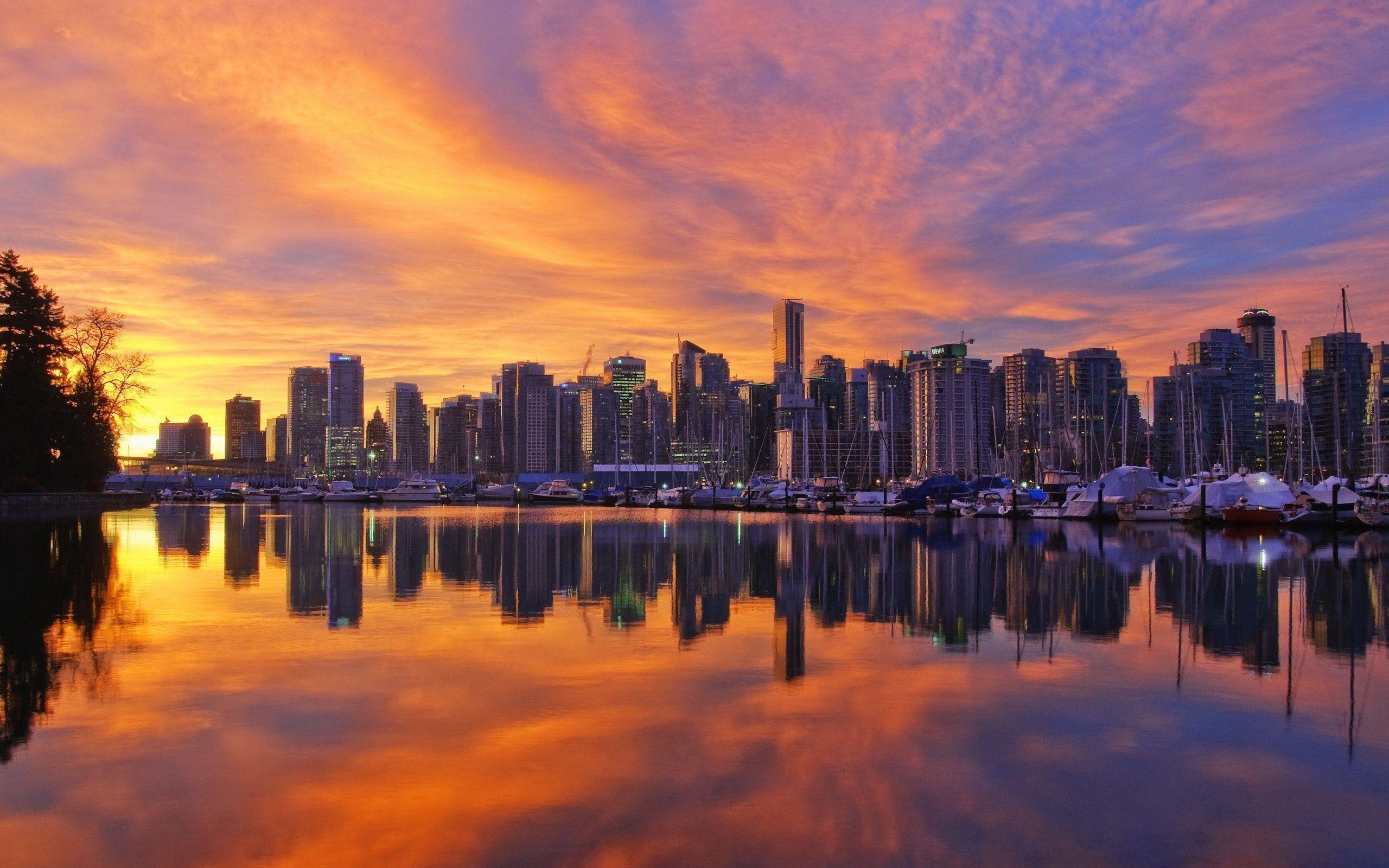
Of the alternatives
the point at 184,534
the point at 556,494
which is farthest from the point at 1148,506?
the point at 556,494

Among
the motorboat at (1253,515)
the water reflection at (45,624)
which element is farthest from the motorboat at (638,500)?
the water reflection at (45,624)

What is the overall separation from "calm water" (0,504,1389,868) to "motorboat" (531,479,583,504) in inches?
5023

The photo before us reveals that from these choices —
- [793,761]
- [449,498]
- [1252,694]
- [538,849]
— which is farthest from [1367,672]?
[449,498]

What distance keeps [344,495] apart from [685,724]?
159203 millimetres

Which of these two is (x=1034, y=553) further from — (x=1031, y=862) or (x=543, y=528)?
(x=1031, y=862)

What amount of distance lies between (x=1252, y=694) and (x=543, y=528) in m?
52.9

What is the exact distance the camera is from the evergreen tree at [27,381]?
66.4 m

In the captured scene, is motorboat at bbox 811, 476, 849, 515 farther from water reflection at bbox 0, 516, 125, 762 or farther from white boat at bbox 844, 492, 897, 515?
water reflection at bbox 0, 516, 125, 762

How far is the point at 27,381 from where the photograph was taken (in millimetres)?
66688

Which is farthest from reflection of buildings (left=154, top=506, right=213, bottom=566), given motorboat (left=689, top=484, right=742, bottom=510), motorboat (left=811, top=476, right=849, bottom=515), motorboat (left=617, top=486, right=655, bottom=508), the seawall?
motorboat (left=811, top=476, right=849, bottom=515)

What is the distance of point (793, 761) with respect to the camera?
10906 mm

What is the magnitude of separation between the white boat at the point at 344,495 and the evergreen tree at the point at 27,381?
77.9 m

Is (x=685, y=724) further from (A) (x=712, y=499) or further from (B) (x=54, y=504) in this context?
(A) (x=712, y=499)

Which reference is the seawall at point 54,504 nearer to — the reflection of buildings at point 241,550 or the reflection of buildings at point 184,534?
the reflection of buildings at point 184,534
